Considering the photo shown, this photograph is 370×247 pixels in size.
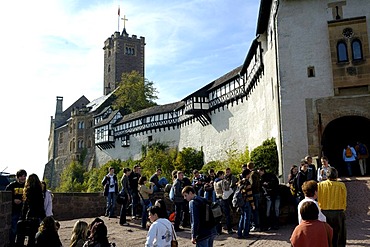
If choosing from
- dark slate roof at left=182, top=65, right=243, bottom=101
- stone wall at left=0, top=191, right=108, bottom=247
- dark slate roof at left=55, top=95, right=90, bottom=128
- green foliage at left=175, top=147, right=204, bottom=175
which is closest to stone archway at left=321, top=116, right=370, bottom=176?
stone wall at left=0, top=191, right=108, bottom=247

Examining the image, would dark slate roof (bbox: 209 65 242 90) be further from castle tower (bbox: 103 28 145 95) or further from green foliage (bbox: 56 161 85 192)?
castle tower (bbox: 103 28 145 95)

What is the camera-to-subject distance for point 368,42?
18344 millimetres

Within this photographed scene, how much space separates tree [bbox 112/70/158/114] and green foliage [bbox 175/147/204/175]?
71.8ft

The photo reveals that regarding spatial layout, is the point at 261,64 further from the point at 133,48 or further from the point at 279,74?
the point at 133,48

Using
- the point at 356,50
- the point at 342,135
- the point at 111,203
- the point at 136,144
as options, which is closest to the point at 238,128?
the point at 342,135

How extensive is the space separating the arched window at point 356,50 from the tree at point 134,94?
155ft

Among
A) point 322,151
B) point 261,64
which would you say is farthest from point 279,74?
point 261,64

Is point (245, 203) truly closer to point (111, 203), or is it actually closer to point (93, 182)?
point (111, 203)

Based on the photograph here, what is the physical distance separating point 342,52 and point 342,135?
14.0 feet

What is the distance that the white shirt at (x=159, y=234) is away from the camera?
213 inches

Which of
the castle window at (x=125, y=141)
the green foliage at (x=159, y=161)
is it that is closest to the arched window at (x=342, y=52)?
the green foliage at (x=159, y=161)

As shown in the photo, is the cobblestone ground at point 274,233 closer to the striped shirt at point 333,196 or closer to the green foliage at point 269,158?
the striped shirt at point 333,196

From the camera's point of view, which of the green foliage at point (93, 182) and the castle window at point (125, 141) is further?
the castle window at point (125, 141)

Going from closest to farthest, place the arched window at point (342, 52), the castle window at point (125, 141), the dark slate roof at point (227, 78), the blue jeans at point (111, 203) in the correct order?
the blue jeans at point (111, 203)
the arched window at point (342, 52)
the dark slate roof at point (227, 78)
the castle window at point (125, 141)
